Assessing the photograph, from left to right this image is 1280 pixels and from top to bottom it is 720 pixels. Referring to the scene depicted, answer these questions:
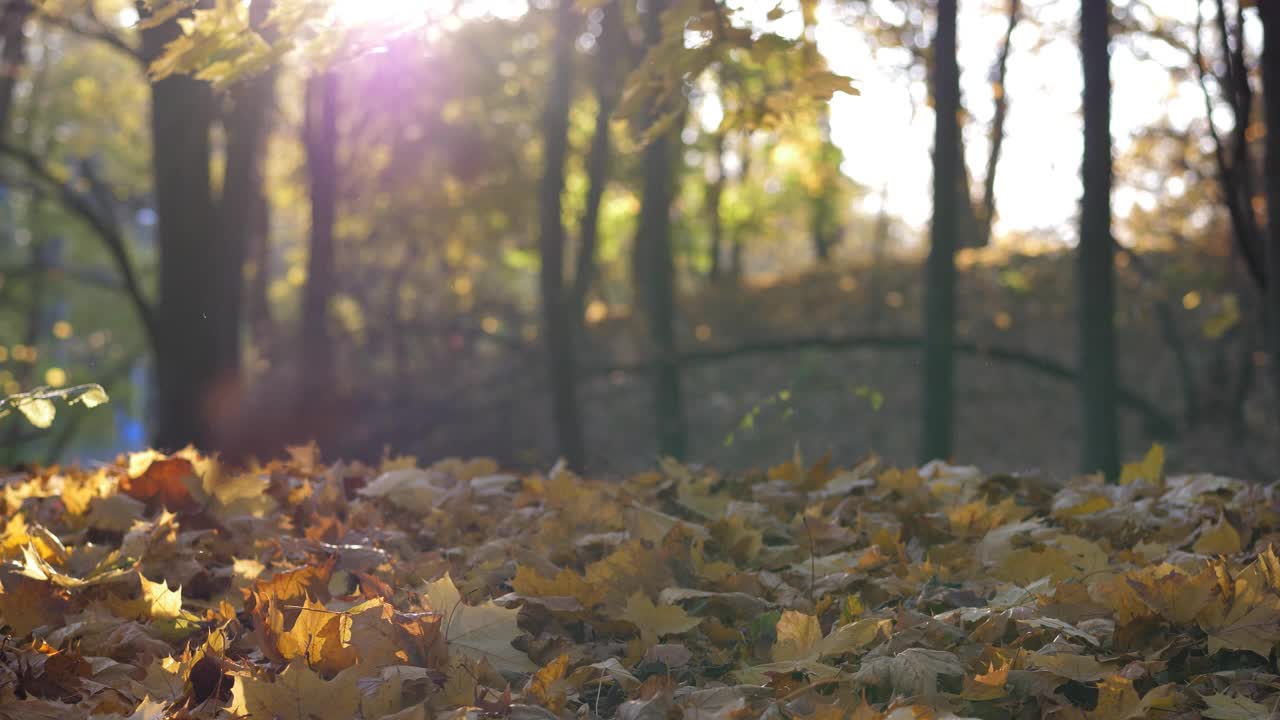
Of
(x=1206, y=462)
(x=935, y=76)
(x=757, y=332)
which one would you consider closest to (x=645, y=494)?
(x=935, y=76)

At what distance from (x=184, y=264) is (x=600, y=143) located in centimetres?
727

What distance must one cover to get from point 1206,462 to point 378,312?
14.5 m

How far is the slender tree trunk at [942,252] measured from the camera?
→ 8.82 m

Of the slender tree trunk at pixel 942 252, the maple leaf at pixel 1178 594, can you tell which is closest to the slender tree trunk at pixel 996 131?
the slender tree trunk at pixel 942 252

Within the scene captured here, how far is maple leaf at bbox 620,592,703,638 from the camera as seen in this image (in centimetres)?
254

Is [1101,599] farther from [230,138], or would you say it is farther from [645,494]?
[230,138]

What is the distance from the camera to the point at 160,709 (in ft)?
6.76

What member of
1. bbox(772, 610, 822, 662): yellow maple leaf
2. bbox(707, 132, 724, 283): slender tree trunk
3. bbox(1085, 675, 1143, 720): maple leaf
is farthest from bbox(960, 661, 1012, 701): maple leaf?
bbox(707, 132, 724, 283): slender tree trunk

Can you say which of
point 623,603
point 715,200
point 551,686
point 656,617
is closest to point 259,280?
point 715,200

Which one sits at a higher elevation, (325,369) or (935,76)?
(935,76)

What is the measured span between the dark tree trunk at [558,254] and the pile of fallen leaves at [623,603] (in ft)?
29.3

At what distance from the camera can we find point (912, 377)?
17.7m

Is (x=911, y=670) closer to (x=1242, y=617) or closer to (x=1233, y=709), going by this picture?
(x=1233, y=709)

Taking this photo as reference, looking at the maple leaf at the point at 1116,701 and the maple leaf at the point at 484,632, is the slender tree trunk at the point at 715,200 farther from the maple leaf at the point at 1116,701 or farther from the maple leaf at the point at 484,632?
the maple leaf at the point at 1116,701
